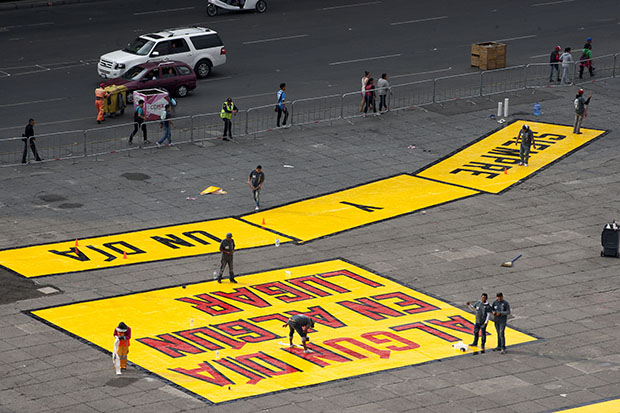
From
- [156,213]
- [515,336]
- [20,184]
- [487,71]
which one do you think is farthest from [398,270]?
[487,71]

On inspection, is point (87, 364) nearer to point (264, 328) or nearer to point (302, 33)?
point (264, 328)

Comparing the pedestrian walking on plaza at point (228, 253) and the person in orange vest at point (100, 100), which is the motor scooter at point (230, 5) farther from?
the pedestrian walking on plaza at point (228, 253)

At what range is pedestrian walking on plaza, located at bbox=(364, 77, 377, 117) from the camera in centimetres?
4872

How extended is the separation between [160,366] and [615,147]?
943 inches

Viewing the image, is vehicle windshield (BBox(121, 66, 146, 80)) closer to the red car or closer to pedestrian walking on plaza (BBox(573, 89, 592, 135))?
the red car

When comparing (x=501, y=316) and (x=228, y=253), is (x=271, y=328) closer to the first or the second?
(x=228, y=253)

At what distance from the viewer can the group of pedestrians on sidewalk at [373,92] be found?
48.7 m

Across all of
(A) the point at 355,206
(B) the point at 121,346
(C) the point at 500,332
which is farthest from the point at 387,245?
(B) the point at 121,346

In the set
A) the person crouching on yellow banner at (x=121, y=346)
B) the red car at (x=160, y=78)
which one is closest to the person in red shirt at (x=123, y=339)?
the person crouching on yellow banner at (x=121, y=346)

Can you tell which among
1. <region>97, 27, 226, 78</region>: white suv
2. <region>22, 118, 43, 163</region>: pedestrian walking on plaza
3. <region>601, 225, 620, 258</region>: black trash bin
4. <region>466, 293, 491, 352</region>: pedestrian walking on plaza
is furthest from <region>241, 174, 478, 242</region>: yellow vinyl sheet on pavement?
<region>97, 27, 226, 78</region>: white suv

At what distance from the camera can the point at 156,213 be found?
38406mm

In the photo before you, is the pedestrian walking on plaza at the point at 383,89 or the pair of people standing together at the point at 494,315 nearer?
the pair of people standing together at the point at 494,315

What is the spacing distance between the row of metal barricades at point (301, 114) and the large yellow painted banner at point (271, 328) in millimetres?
11520

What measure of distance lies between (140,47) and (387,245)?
67.5 ft
